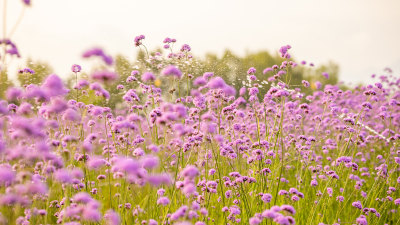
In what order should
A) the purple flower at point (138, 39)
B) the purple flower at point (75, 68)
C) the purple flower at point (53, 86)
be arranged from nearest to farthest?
the purple flower at point (53, 86) → the purple flower at point (75, 68) → the purple flower at point (138, 39)

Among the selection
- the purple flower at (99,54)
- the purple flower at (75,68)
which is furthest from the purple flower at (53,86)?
the purple flower at (75,68)

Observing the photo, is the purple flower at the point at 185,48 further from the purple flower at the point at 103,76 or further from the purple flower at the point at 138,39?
the purple flower at the point at 103,76

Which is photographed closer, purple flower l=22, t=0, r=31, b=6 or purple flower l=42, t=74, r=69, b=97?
purple flower l=42, t=74, r=69, b=97

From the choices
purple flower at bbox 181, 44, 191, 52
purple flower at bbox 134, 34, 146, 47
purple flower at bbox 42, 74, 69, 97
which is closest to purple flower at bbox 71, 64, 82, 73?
purple flower at bbox 134, 34, 146, 47

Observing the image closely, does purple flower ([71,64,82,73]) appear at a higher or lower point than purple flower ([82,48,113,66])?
lower

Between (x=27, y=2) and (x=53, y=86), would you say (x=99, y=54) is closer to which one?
(x=53, y=86)

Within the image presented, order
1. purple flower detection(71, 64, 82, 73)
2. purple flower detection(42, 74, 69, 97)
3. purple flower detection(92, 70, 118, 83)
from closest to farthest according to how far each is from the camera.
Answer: purple flower detection(92, 70, 118, 83)
purple flower detection(42, 74, 69, 97)
purple flower detection(71, 64, 82, 73)

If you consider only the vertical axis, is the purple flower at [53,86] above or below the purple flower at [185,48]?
below

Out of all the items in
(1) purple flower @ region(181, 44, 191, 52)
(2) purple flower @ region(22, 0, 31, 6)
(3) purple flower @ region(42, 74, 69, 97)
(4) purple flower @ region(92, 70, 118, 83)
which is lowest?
(3) purple flower @ region(42, 74, 69, 97)

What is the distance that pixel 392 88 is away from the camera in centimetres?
1202

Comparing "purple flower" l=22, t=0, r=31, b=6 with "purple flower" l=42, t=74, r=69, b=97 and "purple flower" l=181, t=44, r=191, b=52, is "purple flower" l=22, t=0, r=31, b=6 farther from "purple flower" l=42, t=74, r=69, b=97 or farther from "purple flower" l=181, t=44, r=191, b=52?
"purple flower" l=181, t=44, r=191, b=52

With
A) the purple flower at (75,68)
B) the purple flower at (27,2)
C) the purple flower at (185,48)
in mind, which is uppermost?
the purple flower at (27,2)

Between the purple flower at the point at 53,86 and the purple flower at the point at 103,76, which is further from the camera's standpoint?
the purple flower at the point at 53,86

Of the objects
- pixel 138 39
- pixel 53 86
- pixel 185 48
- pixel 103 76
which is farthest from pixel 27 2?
→ pixel 185 48
